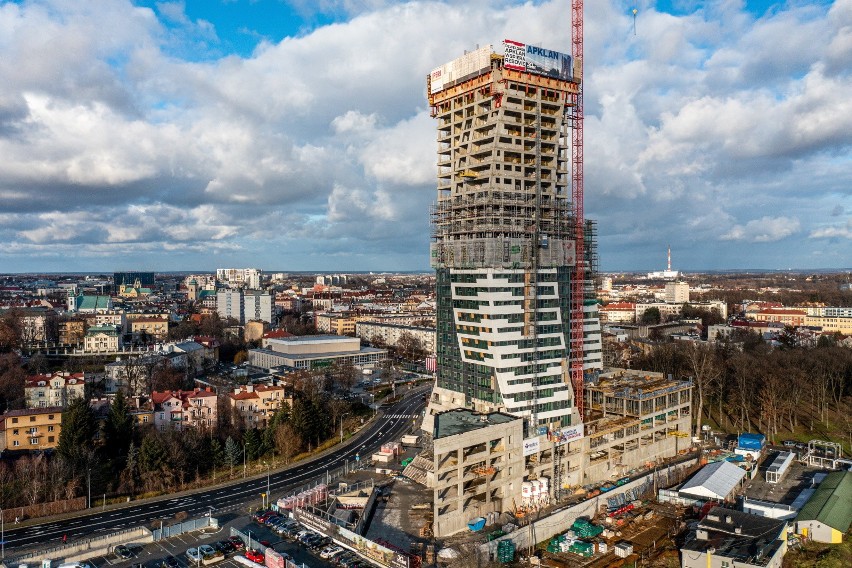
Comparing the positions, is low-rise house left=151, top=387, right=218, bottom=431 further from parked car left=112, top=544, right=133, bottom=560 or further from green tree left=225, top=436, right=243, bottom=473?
parked car left=112, top=544, right=133, bottom=560

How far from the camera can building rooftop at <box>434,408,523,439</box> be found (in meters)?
51.8

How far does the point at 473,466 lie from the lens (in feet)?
174

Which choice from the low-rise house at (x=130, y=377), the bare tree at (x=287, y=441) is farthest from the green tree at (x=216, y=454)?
the low-rise house at (x=130, y=377)

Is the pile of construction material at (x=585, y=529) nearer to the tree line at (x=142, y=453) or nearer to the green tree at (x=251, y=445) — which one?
the tree line at (x=142, y=453)

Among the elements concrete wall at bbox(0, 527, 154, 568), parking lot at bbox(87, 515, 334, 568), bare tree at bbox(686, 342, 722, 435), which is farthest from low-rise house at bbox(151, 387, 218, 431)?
bare tree at bbox(686, 342, 722, 435)

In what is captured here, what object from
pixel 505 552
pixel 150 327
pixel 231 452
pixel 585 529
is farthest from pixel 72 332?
pixel 585 529

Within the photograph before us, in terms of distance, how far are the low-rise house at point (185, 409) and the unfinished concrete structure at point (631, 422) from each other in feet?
152

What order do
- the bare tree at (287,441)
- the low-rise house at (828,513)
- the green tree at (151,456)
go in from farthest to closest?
1. the bare tree at (287,441)
2. the green tree at (151,456)
3. the low-rise house at (828,513)

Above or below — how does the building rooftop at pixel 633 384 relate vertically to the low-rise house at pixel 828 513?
above

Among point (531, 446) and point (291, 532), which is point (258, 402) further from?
point (531, 446)

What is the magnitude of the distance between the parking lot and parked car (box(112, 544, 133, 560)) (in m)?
0.21

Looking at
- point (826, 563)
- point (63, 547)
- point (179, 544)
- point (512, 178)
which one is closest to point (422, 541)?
point (179, 544)

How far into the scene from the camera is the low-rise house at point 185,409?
7831 cm

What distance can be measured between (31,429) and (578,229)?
6696cm
